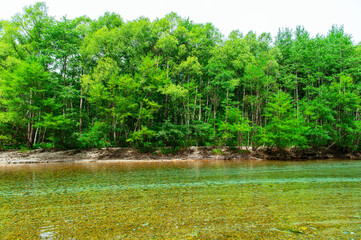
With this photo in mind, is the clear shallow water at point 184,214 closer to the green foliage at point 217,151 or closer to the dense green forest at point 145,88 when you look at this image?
the dense green forest at point 145,88

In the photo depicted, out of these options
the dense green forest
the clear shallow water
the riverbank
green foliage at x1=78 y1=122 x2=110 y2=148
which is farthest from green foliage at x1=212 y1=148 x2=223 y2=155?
the clear shallow water

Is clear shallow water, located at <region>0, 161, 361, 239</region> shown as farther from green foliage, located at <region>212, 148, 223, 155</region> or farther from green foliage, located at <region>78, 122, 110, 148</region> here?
green foliage, located at <region>212, 148, 223, 155</region>

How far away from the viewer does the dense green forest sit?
2405cm

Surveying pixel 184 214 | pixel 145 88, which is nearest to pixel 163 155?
pixel 145 88

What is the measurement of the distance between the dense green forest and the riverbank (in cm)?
122

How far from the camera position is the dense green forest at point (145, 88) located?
78.9 feet

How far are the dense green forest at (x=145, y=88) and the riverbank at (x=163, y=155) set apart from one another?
1.22m

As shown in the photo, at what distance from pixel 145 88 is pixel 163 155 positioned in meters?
9.00

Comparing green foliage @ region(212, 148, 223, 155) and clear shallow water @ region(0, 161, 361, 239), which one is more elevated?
clear shallow water @ region(0, 161, 361, 239)

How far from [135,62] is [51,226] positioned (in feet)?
85.0

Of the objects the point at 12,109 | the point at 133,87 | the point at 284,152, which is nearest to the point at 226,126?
the point at 284,152

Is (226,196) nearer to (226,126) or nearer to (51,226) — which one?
(51,226)

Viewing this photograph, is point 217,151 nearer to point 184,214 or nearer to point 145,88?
point 145,88

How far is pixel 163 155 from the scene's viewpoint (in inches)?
976
